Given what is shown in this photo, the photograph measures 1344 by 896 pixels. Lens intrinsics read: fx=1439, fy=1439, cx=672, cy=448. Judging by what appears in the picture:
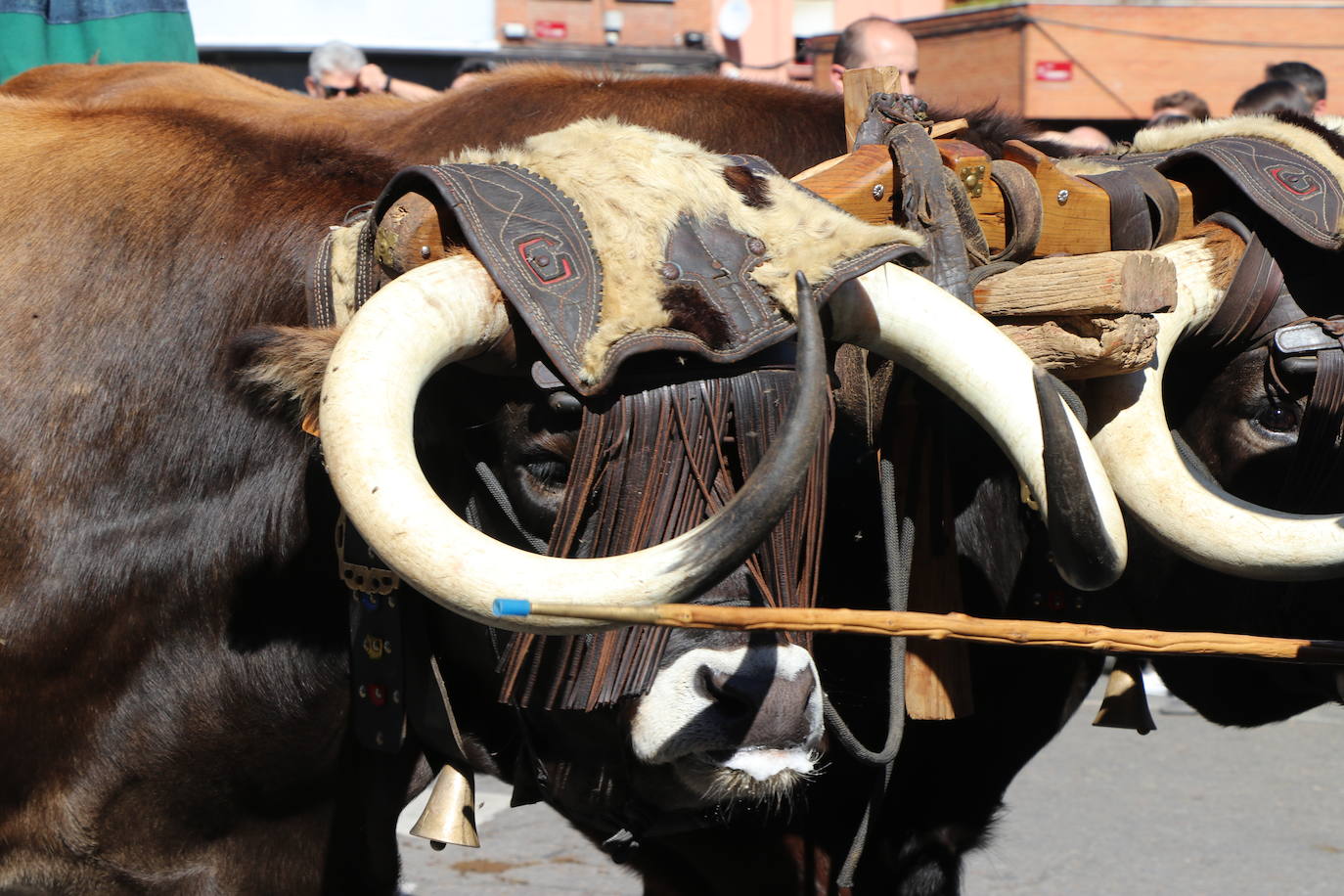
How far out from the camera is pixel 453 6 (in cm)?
1136

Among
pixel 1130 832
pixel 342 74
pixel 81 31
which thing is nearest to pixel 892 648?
pixel 81 31

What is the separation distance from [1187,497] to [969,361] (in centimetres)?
48

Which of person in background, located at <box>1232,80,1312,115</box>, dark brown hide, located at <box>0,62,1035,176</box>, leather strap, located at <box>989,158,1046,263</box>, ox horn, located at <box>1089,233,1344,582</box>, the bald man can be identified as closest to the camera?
ox horn, located at <box>1089,233,1344,582</box>

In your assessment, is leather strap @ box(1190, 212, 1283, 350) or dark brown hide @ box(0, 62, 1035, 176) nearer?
leather strap @ box(1190, 212, 1283, 350)

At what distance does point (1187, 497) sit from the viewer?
222cm

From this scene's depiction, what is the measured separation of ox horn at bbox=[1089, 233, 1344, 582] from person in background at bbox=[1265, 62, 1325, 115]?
15.0ft

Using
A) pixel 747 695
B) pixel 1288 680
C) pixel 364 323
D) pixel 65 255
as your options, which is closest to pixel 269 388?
pixel 364 323

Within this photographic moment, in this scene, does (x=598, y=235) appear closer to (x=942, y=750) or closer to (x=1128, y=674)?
(x=942, y=750)

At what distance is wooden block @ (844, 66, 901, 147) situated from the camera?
2.46m

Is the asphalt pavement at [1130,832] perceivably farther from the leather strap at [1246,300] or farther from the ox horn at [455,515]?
the ox horn at [455,515]

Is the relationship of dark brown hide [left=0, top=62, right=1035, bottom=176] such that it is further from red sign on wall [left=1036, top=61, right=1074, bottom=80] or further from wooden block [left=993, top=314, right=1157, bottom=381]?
red sign on wall [left=1036, top=61, right=1074, bottom=80]

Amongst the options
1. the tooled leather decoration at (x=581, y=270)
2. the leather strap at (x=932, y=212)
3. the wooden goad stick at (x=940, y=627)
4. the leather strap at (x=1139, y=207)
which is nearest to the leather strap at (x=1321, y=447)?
the leather strap at (x=1139, y=207)

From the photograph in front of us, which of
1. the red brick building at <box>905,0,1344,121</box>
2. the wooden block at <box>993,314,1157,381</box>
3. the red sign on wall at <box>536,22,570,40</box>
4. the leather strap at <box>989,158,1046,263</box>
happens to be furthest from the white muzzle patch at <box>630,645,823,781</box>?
the red sign on wall at <box>536,22,570,40</box>

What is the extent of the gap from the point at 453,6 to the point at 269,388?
9.97m
